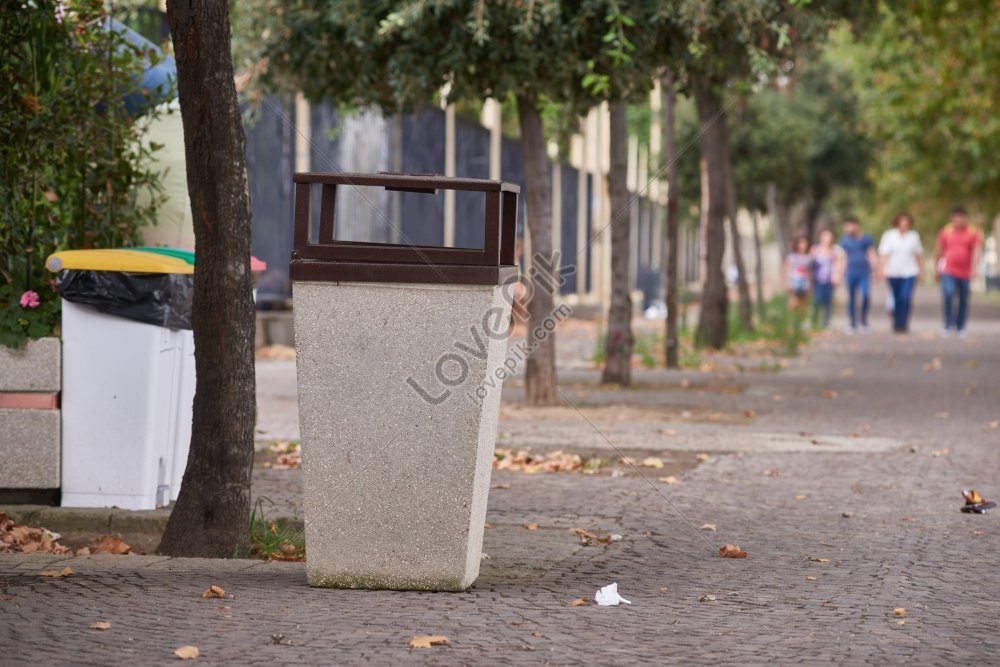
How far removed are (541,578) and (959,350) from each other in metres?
17.8

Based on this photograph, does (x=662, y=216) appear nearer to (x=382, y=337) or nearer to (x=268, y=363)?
(x=268, y=363)

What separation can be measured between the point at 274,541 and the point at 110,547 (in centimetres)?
73

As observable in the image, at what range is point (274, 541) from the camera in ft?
22.8

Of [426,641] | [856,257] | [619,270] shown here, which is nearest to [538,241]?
[619,270]

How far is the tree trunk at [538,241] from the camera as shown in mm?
13148

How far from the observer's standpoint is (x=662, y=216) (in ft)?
171

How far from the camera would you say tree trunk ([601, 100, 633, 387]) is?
14781 mm

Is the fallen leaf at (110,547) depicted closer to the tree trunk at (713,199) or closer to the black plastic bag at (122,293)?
the black plastic bag at (122,293)

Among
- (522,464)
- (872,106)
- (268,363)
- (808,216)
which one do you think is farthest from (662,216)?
(522,464)

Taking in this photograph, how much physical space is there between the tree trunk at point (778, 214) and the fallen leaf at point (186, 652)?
112 feet

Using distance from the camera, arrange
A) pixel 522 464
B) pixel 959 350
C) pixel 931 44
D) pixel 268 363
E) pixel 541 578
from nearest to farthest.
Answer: pixel 541 578, pixel 522 464, pixel 268 363, pixel 959 350, pixel 931 44

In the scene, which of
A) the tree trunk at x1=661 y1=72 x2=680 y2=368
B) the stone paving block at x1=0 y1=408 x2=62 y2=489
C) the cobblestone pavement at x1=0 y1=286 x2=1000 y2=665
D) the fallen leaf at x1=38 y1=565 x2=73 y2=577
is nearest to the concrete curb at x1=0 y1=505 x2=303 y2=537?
the stone paving block at x1=0 y1=408 x2=62 y2=489

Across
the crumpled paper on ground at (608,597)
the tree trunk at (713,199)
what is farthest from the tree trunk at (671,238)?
the crumpled paper on ground at (608,597)

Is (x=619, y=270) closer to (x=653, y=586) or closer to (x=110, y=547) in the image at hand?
(x=110, y=547)
